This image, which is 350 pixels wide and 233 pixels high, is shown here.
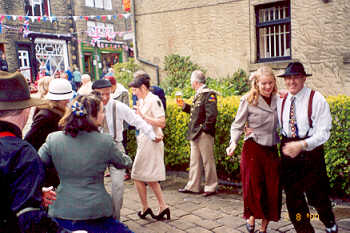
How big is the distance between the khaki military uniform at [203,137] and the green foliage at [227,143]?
1.27ft

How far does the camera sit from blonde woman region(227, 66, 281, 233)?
4051 mm

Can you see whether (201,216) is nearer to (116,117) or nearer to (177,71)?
(116,117)

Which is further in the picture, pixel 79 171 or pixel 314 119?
pixel 314 119

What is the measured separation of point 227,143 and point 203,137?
0.53m

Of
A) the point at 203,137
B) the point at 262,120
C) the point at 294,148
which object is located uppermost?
the point at 262,120

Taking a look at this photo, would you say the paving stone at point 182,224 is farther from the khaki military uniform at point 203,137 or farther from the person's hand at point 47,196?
the person's hand at point 47,196

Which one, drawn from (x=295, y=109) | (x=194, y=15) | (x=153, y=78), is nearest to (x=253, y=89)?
Answer: (x=295, y=109)

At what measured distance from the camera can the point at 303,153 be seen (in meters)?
3.70

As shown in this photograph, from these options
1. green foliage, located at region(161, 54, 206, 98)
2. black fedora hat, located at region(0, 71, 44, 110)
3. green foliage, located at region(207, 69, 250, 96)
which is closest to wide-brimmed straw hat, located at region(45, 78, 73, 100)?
black fedora hat, located at region(0, 71, 44, 110)

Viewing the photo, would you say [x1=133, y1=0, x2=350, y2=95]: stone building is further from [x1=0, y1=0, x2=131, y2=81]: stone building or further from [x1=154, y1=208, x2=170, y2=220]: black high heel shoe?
[x1=0, y1=0, x2=131, y2=81]: stone building

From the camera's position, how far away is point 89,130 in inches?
111

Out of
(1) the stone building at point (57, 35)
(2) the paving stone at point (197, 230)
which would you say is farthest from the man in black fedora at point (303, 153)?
(1) the stone building at point (57, 35)

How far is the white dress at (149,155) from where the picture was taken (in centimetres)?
472

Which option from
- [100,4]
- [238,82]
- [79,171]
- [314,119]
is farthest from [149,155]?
[100,4]
